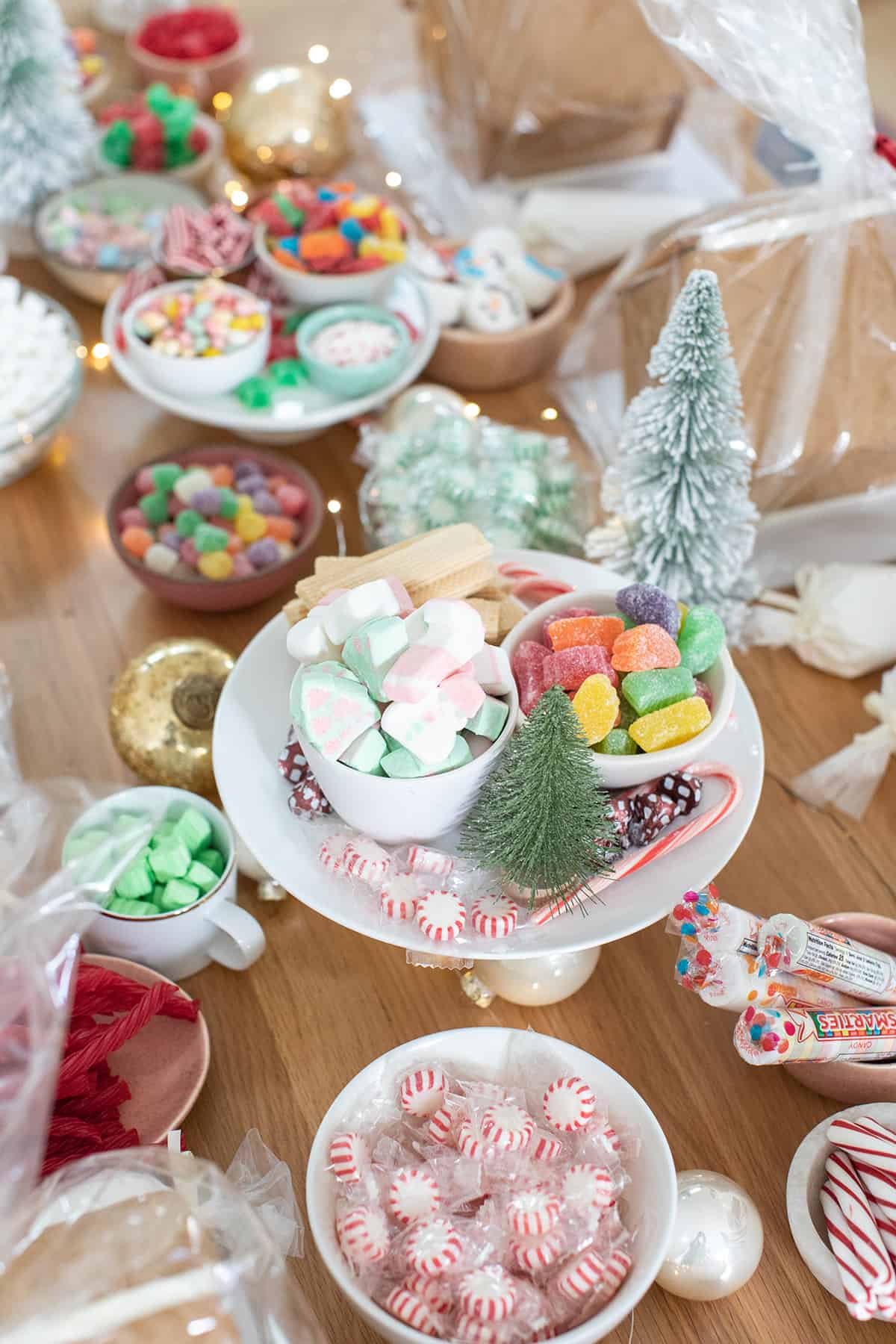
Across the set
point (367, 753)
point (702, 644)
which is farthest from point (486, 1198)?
point (702, 644)

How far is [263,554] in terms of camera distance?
104cm

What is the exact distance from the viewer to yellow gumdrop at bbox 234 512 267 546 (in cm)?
105

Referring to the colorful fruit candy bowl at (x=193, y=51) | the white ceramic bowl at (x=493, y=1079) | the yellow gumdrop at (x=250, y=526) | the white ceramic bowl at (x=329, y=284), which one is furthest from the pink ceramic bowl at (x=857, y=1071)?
the colorful fruit candy bowl at (x=193, y=51)

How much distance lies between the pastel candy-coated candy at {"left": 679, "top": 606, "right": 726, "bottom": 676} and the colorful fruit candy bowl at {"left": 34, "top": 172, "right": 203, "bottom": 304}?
31.9 inches

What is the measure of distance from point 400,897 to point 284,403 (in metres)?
0.61

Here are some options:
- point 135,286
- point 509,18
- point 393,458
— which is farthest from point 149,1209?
point 509,18

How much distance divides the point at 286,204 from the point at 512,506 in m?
0.48

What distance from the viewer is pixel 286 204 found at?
128cm

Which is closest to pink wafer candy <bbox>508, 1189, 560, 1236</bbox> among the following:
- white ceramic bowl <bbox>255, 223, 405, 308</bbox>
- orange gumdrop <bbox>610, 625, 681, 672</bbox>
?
orange gumdrop <bbox>610, 625, 681, 672</bbox>

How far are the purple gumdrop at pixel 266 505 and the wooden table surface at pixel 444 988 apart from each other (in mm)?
78

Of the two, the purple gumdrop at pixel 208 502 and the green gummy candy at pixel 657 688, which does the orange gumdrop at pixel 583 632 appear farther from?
the purple gumdrop at pixel 208 502

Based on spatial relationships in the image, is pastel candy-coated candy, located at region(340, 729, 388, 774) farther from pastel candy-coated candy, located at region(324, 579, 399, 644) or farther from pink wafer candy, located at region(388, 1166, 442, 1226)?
pink wafer candy, located at region(388, 1166, 442, 1226)

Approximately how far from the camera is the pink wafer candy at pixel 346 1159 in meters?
0.67

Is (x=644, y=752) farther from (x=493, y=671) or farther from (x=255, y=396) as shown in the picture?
(x=255, y=396)
